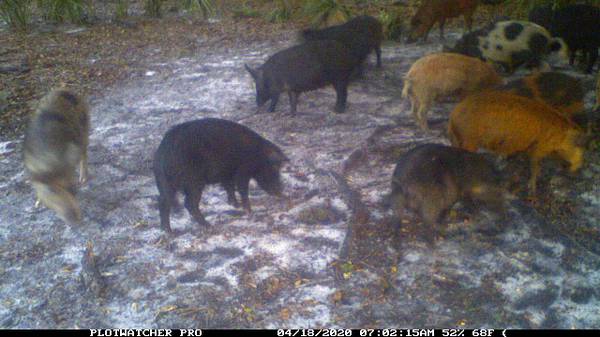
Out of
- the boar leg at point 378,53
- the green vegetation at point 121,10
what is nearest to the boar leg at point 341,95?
the boar leg at point 378,53

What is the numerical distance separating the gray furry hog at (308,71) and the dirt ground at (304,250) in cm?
44

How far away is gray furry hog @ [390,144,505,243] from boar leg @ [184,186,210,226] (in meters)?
1.67

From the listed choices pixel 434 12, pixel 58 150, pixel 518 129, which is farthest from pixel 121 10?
pixel 518 129

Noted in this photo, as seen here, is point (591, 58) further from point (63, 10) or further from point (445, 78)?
point (63, 10)

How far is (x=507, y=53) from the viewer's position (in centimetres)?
714

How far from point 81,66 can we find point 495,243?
7779 mm

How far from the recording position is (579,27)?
7.23 meters

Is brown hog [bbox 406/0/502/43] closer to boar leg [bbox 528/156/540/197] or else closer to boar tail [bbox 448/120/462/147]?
boar tail [bbox 448/120/462/147]

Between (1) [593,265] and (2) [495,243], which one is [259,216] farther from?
(1) [593,265]

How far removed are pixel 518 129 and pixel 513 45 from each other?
10.0ft

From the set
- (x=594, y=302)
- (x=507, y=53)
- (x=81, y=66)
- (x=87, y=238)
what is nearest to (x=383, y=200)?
(x=594, y=302)

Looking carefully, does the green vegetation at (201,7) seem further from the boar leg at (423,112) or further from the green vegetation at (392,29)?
the boar leg at (423,112)

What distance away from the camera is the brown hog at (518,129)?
4461 mm

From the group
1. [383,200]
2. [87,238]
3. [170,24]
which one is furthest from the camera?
[170,24]
